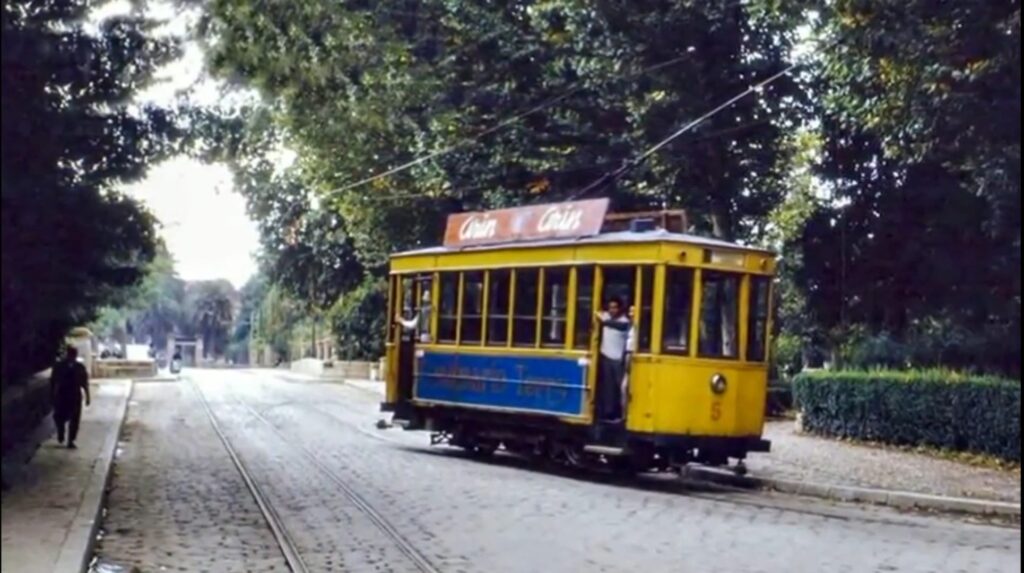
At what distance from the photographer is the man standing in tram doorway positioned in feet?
59.3

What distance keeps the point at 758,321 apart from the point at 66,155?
13128mm

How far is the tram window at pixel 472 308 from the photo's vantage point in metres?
20.7

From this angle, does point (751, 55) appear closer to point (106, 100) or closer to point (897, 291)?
point (897, 291)

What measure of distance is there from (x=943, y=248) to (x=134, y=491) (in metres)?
12.4

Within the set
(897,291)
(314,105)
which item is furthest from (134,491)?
(897,291)

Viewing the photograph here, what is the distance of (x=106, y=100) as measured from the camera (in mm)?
10109

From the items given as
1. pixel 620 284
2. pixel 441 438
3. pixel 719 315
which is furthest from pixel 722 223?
pixel 620 284

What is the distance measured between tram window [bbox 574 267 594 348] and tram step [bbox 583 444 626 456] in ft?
4.15

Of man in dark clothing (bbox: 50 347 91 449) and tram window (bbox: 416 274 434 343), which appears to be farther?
tram window (bbox: 416 274 434 343)

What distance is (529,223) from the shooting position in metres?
19.9

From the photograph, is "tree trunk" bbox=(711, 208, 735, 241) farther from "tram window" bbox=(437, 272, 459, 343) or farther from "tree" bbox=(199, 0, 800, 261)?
"tram window" bbox=(437, 272, 459, 343)

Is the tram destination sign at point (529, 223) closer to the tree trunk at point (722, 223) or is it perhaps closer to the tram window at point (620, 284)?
the tram window at point (620, 284)

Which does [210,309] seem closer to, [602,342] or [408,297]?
→ [408,297]

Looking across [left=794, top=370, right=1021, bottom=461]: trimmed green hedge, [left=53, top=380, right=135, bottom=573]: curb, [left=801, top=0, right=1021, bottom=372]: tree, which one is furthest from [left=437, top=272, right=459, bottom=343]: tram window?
[left=794, top=370, right=1021, bottom=461]: trimmed green hedge
